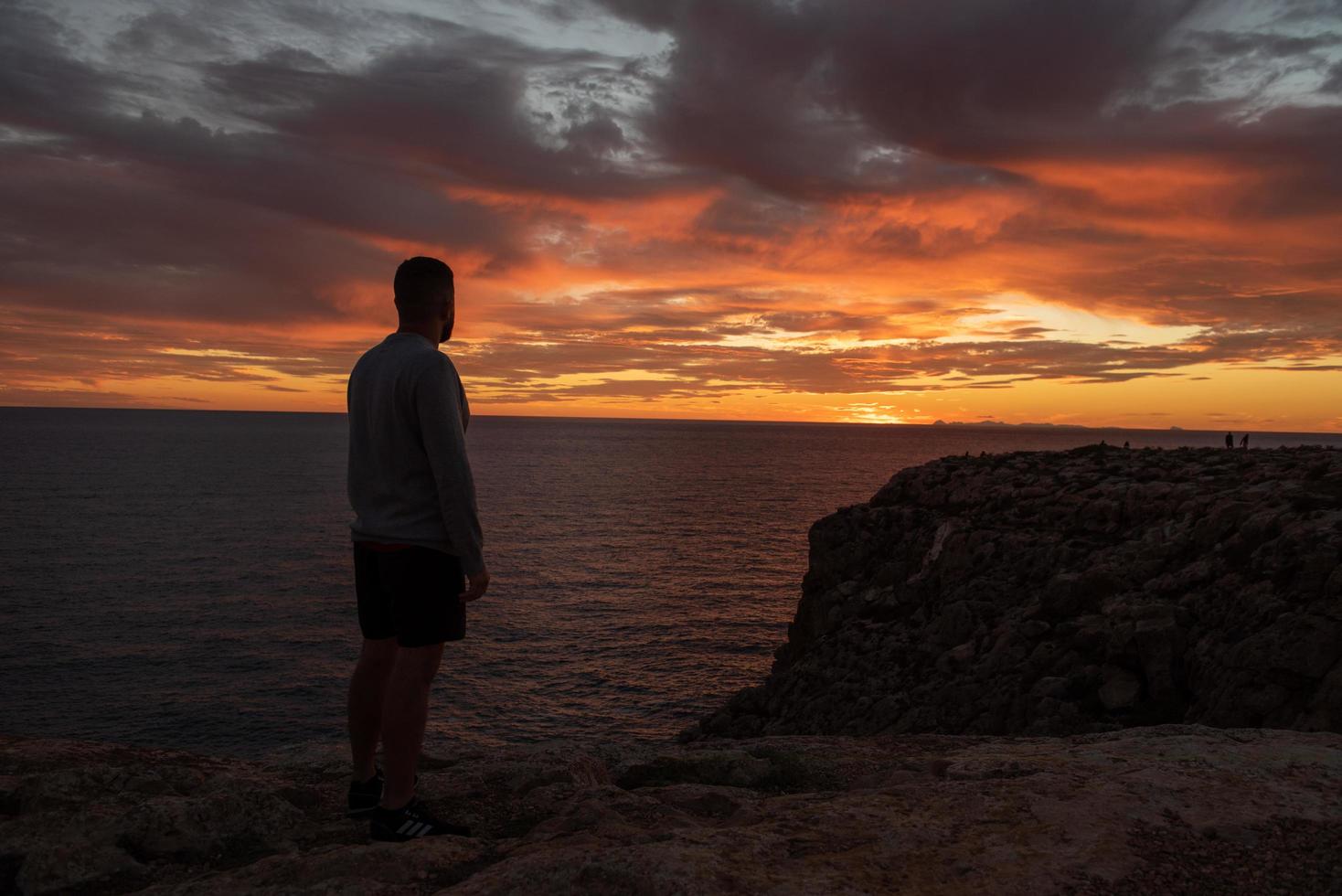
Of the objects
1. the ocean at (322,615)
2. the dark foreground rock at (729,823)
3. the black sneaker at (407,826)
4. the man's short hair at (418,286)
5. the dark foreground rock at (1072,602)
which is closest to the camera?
the dark foreground rock at (729,823)

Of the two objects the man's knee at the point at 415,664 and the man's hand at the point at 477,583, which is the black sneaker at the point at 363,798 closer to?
the man's knee at the point at 415,664

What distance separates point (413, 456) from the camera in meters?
4.84

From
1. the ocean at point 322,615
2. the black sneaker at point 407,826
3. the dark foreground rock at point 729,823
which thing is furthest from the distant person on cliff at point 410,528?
the ocean at point 322,615

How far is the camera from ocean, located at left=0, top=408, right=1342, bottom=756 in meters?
29.0

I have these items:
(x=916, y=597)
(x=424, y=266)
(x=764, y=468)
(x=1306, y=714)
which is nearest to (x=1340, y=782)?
(x=1306, y=714)

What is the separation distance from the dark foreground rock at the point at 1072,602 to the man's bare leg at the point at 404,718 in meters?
10.3

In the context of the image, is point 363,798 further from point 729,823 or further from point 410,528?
point 729,823

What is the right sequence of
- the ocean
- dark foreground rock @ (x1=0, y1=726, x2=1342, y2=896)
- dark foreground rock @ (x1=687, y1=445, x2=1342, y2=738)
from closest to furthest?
dark foreground rock @ (x1=0, y1=726, x2=1342, y2=896), dark foreground rock @ (x1=687, y1=445, x2=1342, y2=738), the ocean

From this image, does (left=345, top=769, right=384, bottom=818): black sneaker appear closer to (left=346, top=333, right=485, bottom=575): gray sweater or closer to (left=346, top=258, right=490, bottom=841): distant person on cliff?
(left=346, top=258, right=490, bottom=841): distant person on cliff

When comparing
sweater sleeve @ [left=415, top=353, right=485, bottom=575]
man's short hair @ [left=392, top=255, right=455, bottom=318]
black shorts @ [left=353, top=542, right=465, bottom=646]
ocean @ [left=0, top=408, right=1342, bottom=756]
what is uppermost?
man's short hair @ [left=392, top=255, right=455, bottom=318]

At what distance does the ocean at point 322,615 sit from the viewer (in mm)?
28953

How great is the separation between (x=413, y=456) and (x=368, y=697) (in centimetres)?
169

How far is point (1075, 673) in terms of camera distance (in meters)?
12.9

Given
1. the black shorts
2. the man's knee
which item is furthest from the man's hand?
the man's knee
